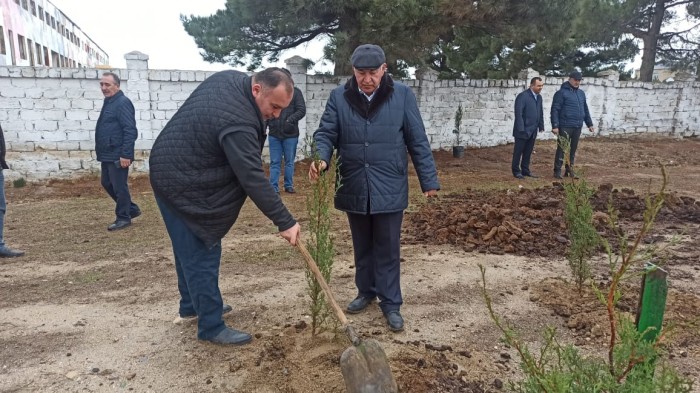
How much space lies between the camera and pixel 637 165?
12039 millimetres

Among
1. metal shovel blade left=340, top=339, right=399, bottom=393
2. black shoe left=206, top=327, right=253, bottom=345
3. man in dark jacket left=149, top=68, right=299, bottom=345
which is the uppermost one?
man in dark jacket left=149, top=68, right=299, bottom=345

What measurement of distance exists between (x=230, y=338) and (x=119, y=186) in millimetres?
3506

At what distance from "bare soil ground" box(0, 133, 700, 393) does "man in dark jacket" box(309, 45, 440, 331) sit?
0.53 meters

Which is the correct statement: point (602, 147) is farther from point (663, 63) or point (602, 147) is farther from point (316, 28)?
point (316, 28)

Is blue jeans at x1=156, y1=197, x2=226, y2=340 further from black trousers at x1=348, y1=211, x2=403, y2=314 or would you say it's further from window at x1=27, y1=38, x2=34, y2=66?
window at x1=27, y1=38, x2=34, y2=66

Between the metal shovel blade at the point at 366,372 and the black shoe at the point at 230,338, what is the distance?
3.01 ft

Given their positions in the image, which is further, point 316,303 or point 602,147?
point 602,147

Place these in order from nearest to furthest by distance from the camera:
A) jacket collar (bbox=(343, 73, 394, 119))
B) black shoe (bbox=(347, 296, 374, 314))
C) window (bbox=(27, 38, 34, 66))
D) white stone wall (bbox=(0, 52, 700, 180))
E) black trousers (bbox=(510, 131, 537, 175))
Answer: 1. jacket collar (bbox=(343, 73, 394, 119))
2. black shoe (bbox=(347, 296, 374, 314))
3. white stone wall (bbox=(0, 52, 700, 180))
4. black trousers (bbox=(510, 131, 537, 175))
5. window (bbox=(27, 38, 34, 66))

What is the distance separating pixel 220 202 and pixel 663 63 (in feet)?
65.7

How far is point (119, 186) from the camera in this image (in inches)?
230

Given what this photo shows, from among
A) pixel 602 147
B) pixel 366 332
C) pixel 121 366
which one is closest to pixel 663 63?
pixel 602 147

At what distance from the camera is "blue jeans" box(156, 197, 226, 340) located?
9.67 feet

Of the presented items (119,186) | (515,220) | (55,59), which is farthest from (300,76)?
(55,59)

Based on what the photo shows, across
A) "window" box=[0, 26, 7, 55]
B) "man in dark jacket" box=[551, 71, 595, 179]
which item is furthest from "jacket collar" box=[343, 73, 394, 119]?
"window" box=[0, 26, 7, 55]
